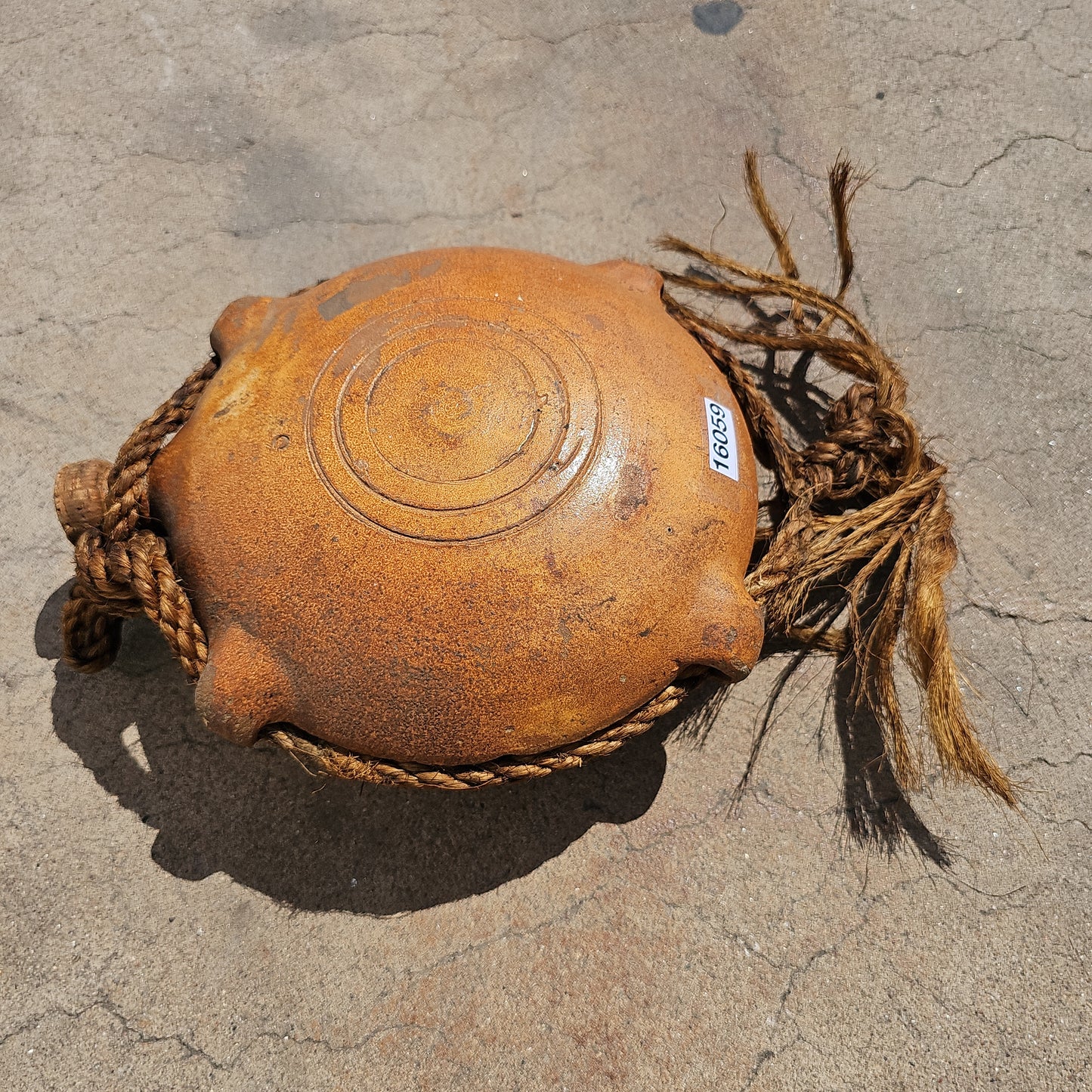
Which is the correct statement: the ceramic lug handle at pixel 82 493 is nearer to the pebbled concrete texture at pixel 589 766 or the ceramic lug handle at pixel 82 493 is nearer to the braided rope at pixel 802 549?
the braided rope at pixel 802 549

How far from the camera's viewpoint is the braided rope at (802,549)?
1.55 m

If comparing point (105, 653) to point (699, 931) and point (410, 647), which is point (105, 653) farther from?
point (699, 931)

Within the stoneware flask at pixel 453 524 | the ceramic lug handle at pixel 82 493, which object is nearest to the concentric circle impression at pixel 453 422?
the stoneware flask at pixel 453 524

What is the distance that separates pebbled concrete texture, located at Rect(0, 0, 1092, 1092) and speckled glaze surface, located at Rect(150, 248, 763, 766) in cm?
74

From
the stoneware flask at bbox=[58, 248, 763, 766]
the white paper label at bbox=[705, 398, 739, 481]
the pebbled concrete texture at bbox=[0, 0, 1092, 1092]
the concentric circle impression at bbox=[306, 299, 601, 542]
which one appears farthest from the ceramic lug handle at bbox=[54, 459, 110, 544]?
the white paper label at bbox=[705, 398, 739, 481]

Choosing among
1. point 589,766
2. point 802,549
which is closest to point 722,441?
point 802,549

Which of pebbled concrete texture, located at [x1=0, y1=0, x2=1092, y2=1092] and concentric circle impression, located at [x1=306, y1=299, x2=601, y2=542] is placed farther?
pebbled concrete texture, located at [x1=0, y1=0, x2=1092, y2=1092]

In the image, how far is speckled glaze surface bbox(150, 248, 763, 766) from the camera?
136cm

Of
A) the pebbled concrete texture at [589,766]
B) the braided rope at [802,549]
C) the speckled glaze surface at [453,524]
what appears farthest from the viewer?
the pebbled concrete texture at [589,766]

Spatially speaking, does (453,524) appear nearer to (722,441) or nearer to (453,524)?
(453,524)

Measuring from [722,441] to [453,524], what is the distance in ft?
1.93

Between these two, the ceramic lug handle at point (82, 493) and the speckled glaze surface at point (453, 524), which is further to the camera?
the ceramic lug handle at point (82, 493)

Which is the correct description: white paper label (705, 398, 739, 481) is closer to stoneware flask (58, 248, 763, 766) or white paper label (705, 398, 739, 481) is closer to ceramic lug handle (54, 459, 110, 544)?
stoneware flask (58, 248, 763, 766)

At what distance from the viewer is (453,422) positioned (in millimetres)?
1394
